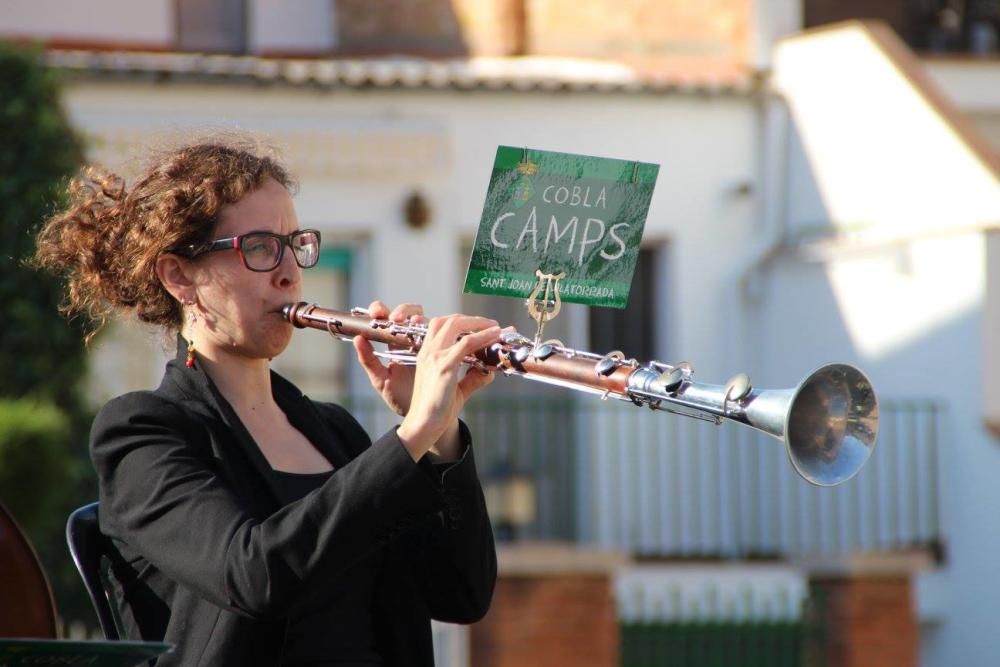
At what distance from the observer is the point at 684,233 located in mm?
11695

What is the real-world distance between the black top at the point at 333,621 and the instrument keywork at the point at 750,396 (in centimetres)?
33

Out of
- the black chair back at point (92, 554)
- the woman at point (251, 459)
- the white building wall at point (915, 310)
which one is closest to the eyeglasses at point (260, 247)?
the woman at point (251, 459)

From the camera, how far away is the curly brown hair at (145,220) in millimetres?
3252

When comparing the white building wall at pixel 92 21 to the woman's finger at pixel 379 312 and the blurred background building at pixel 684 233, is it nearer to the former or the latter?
the blurred background building at pixel 684 233

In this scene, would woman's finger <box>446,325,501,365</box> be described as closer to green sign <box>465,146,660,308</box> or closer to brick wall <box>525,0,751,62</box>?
green sign <box>465,146,660,308</box>

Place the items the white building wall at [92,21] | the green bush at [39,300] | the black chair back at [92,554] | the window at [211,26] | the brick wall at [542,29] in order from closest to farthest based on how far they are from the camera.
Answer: the black chair back at [92,554]
the green bush at [39,300]
the white building wall at [92,21]
the brick wall at [542,29]
the window at [211,26]

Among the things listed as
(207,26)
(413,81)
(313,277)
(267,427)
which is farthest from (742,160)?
(267,427)

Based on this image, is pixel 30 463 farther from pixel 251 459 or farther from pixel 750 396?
pixel 750 396

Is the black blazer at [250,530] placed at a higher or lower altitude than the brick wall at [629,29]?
lower

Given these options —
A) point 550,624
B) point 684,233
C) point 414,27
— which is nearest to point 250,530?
point 550,624

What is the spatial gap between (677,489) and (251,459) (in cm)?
785

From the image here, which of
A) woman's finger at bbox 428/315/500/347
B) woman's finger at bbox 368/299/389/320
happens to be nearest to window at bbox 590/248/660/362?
woman's finger at bbox 368/299/389/320

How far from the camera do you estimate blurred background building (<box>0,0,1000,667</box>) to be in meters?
10.2

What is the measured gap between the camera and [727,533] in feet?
35.9
